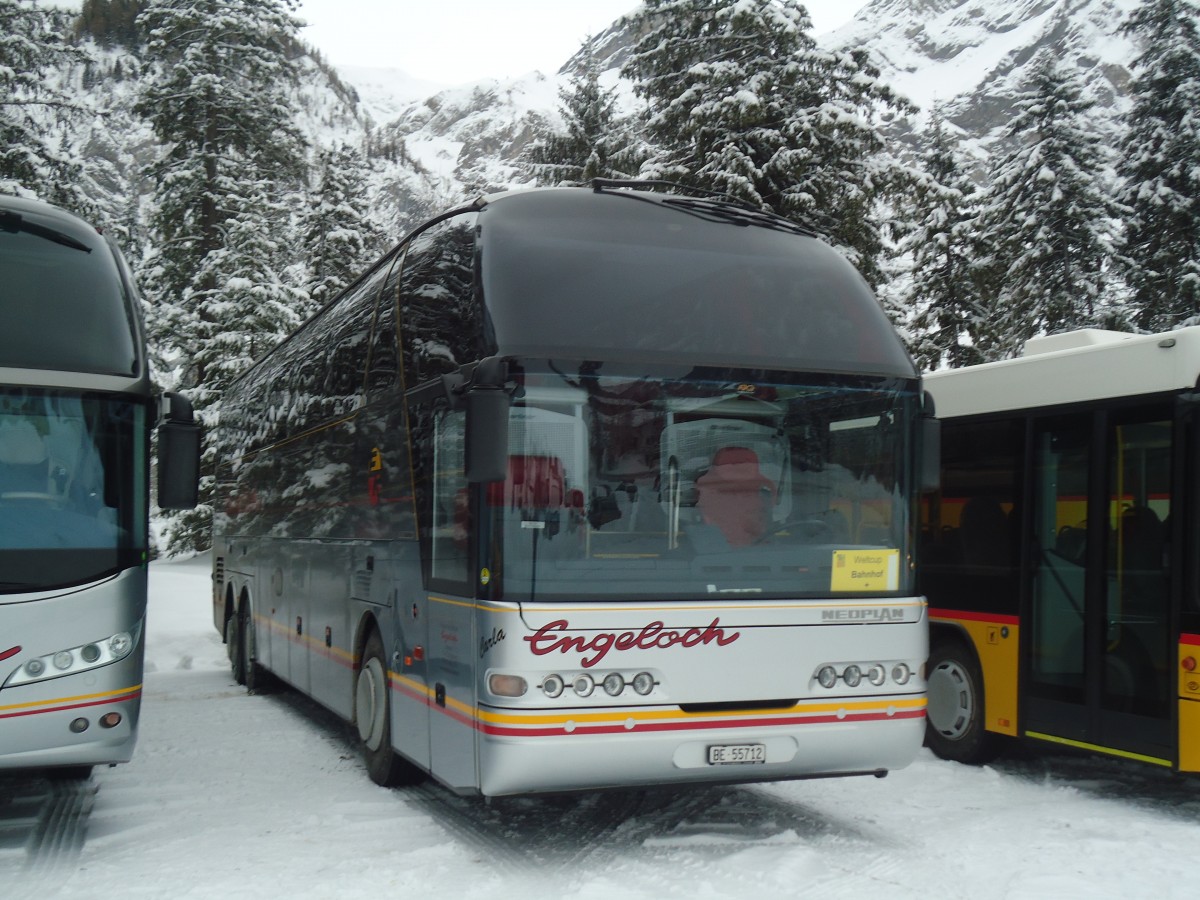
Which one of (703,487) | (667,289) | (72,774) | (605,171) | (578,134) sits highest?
(578,134)

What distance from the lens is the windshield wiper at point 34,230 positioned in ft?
25.2

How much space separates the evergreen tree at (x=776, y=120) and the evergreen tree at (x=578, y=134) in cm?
919

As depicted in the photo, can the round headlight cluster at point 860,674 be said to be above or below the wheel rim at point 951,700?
above

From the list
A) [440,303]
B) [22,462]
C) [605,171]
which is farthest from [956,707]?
[605,171]

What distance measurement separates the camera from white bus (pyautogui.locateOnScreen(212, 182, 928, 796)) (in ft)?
21.1

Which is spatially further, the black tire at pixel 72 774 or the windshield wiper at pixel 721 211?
the black tire at pixel 72 774

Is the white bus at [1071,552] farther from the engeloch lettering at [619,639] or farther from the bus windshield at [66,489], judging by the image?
the bus windshield at [66,489]

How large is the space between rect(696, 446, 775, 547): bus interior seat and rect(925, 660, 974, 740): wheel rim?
143 inches

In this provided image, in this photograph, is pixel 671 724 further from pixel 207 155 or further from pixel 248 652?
pixel 207 155

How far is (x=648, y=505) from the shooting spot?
662cm

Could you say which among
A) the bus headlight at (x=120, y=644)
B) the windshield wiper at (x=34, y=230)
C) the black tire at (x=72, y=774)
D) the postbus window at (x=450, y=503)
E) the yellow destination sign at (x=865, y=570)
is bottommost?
the black tire at (x=72, y=774)

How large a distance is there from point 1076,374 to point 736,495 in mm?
3363

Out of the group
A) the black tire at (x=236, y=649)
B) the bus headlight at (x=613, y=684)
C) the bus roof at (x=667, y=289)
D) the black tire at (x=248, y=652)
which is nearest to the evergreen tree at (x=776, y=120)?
the black tire at (x=236, y=649)

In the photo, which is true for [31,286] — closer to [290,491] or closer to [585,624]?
[585,624]
